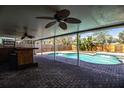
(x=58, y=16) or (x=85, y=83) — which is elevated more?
(x=58, y=16)

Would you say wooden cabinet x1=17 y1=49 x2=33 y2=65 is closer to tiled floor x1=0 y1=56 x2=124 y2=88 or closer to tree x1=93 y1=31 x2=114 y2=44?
tiled floor x1=0 y1=56 x2=124 y2=88

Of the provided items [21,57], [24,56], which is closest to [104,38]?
[24,56]

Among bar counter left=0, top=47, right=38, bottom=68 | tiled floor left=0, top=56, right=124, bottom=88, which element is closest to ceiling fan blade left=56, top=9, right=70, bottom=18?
tiled floor left=0, top=56, right=124, bottom=88

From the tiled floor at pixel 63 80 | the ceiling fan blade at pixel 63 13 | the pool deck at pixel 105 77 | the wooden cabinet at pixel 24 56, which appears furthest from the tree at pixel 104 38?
the ceiling fan blade at pixel 63 13

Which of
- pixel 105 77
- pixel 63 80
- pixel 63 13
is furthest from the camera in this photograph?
pixel 105 77

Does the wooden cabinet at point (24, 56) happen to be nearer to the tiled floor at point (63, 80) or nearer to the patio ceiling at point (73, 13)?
the tiled floor at point (63, 80)

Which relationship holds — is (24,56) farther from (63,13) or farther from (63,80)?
(63,13)

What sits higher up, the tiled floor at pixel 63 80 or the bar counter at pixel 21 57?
the bar counter at pixel 21 57

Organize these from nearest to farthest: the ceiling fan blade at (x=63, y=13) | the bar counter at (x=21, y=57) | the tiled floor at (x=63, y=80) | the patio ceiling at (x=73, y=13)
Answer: the ceiling fan blade at (x=63, y=13) → the patio ceiling at (x=73, y=13) → the tiled floor at (x=63, y=80) → the bar counter at (x=21, y=57)
